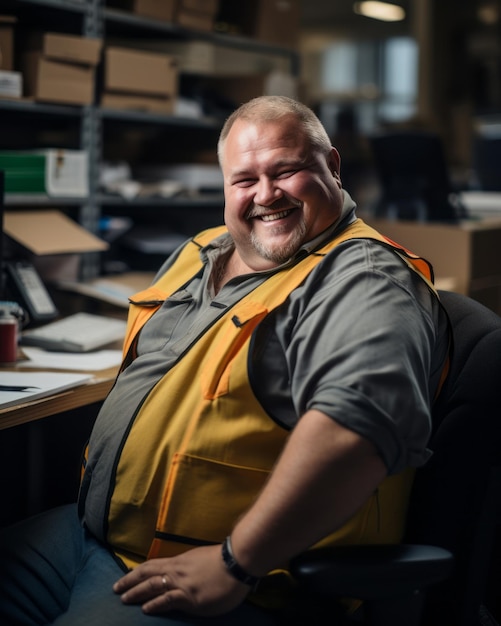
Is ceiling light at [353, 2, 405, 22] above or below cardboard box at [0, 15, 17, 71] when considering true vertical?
above

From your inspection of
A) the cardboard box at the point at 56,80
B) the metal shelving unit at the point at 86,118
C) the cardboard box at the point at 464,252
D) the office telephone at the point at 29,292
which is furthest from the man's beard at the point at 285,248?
the cardboard box at the point at 464,252

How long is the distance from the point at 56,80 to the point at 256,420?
1.68m

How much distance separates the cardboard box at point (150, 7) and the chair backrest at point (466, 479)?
2035 mm

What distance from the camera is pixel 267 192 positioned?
138 cm

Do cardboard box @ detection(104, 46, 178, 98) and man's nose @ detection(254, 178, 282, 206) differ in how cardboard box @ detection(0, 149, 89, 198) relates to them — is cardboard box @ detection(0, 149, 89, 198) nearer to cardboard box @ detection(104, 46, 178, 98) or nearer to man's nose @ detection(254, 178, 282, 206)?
cardboard box @ detection(104, 46, 178, 98)

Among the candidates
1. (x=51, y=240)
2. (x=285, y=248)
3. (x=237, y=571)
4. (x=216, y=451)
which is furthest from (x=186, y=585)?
(x=51, y=240)

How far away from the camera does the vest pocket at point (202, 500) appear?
1170 mm

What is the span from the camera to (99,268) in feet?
9.12

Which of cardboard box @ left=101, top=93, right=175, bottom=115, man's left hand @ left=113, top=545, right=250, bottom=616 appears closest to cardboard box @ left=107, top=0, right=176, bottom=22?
cardboard box @ left=101, top=93, right=175, bottom=115

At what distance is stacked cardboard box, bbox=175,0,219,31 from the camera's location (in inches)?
113

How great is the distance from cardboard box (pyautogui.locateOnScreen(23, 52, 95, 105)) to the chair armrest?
185cm

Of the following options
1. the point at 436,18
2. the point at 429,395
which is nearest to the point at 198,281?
the point at 429,395

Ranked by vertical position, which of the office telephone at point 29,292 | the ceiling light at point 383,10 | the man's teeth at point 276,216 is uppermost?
the ceiling light at point 383,10

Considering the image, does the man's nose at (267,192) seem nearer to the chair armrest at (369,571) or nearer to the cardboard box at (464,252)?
the chair armrest at (369,571)
